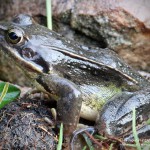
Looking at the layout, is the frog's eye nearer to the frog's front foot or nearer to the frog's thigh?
the frog's thigh

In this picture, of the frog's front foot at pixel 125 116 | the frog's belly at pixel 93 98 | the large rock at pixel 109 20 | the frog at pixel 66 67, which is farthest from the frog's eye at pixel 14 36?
the large rock at pixel 109 20

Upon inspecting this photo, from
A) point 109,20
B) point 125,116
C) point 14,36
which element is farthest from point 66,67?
point 109,20

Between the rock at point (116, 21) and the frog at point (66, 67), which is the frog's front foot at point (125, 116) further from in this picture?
the rock at point (116, 21)

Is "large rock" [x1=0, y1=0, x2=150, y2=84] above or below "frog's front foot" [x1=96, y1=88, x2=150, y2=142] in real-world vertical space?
above

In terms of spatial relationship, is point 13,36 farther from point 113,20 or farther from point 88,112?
point 113,20

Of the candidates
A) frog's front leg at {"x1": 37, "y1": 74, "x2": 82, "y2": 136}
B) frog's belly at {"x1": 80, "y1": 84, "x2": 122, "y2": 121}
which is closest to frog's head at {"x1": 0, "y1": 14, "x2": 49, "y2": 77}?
frog's front leg at {"x1": 37, "y1": 74, "x2": 82, "y2": 136}

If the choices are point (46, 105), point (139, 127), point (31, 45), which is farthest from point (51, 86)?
point (139, 127)

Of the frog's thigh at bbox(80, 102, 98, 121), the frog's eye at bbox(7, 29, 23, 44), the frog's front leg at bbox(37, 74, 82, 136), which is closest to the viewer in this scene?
the frog's front leg at bbox(37, 74, 82, 136)
